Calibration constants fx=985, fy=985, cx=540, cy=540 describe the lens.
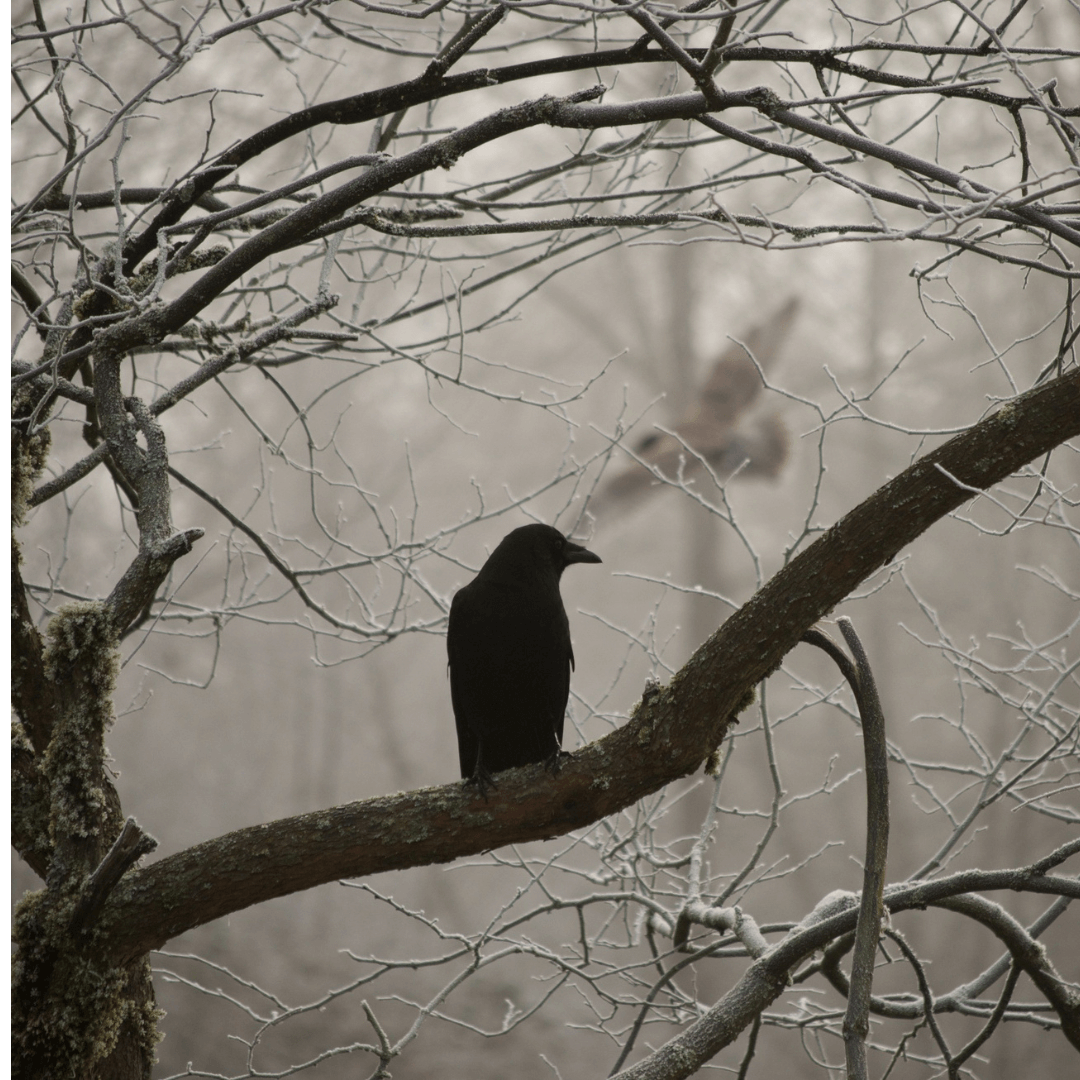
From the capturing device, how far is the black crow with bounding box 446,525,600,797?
2426mm

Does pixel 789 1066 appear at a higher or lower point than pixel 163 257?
lower

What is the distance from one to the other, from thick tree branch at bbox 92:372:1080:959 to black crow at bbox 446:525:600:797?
0.59 metres

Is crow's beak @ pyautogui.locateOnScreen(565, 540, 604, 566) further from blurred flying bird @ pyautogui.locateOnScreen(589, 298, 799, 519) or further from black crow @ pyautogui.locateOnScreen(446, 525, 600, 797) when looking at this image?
blurred flying bird @ pyautogui.locateOnScreen(589, 298, 799, 519)

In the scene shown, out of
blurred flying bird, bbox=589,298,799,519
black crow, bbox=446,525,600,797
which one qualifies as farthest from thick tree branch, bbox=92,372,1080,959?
blurred flying bird, bbox=589,298,799,519

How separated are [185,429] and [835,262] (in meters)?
8.89

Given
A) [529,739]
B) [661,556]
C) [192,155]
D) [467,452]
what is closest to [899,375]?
[661,556]

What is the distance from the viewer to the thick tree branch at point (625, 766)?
1.58 metres

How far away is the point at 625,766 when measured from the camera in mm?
1730

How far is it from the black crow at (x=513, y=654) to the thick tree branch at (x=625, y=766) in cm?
59

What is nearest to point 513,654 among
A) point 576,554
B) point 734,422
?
point 576,554

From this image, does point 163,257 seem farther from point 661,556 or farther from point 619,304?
point 661,556

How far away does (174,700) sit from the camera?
1833 centimetres

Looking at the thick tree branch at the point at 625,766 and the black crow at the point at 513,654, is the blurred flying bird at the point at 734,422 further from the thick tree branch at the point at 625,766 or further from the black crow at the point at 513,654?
the thick tree branch at the point at 625,766

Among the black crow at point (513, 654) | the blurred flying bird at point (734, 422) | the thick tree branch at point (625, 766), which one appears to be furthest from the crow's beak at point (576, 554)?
the blurred flying bird at point (734, 422)
